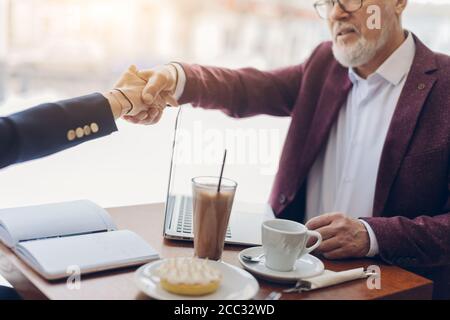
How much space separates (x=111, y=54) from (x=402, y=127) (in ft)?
6.37

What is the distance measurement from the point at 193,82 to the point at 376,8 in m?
0.56

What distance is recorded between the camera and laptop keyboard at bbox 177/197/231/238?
1.03 m

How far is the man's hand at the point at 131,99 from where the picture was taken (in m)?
1.17

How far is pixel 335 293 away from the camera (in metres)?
0.80

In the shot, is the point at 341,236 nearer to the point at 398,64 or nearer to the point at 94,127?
the point at 94,127

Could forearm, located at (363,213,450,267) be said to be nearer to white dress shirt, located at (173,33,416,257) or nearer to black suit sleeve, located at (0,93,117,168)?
white dress shirt, located at (173,33,416,257)

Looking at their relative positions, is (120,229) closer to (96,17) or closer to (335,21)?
(335,21)

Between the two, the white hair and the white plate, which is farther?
the white hair

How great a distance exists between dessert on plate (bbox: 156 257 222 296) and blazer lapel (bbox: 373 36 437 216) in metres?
0.69

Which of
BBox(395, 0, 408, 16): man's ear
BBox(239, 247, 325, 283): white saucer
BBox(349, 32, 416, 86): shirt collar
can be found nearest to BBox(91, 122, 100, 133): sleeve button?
BBox(239, 247, 325, 283): white saucer

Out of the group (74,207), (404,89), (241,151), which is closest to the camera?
(74,207)
